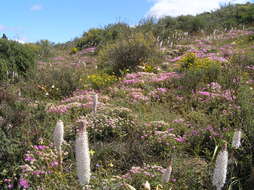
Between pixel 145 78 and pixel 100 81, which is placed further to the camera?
→ pixel 145 78

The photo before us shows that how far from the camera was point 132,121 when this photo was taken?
16.9 ft

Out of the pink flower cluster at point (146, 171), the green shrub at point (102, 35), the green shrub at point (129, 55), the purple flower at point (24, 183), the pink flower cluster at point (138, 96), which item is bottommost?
the pink flower cluster at point (146, 171)

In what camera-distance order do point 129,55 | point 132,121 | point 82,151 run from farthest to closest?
point 129,55, point 132,121, point 82,151

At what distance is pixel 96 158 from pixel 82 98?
2902 mm

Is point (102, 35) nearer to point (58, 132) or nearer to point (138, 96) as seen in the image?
point (138, 96)

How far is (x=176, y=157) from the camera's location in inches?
157

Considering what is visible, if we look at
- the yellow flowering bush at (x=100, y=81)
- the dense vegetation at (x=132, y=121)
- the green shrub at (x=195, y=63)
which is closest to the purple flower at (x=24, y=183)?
the dense vegetation at (x=132, y=121)

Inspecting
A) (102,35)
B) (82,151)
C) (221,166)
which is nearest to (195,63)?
(221,166)

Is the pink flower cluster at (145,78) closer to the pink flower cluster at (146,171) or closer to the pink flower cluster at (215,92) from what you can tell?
the pink flower cluster at (215,92)

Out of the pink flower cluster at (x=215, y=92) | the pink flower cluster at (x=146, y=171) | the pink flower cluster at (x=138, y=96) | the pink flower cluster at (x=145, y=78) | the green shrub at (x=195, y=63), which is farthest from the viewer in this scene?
the green shrub at (x=195, y=63)

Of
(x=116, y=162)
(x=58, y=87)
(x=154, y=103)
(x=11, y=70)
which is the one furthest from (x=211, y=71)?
(x=11, y=70)

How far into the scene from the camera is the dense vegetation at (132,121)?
131 inches

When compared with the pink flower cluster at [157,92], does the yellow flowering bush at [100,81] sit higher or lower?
higher

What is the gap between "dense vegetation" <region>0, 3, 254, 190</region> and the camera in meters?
3.33
